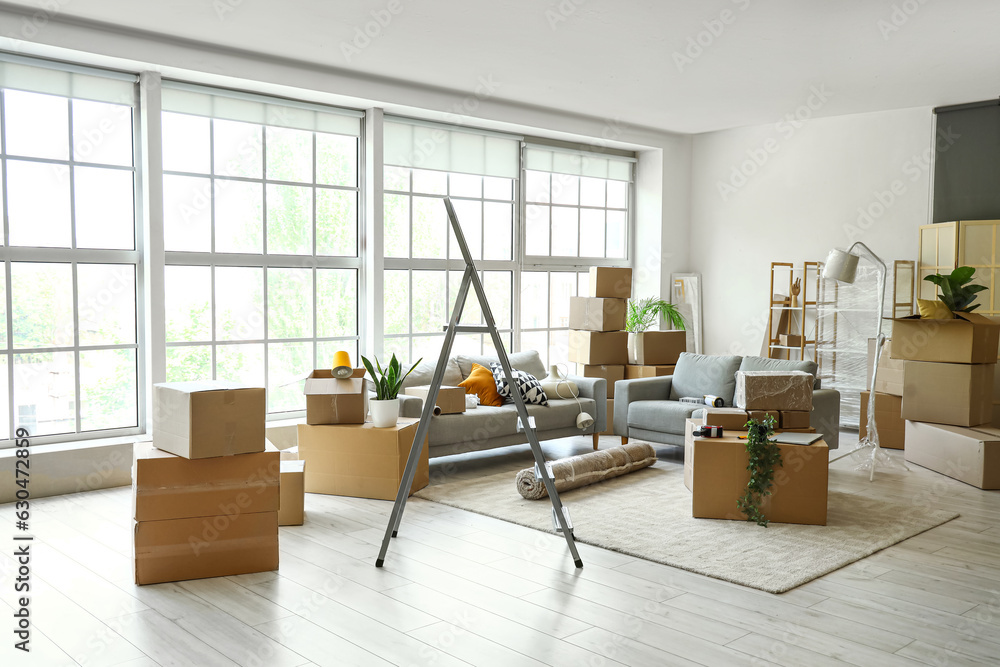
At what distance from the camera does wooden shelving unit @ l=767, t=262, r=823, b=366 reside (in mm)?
7562

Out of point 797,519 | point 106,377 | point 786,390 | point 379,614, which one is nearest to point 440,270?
point 106,377

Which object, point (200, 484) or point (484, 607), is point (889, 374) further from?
point (200, 484)

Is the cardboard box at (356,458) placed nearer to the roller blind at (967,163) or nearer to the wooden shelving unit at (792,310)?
the wooden shelving unit at (792,310)

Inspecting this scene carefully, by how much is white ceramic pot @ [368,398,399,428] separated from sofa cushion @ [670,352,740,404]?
2.49 m

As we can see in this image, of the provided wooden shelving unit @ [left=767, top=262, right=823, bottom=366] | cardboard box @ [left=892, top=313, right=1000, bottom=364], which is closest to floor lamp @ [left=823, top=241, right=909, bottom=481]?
cardboard box @ [left=892, top=313, right=1000, bottom=364]

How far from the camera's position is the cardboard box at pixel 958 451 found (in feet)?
16.9

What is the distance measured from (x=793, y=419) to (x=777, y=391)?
0.19 meters

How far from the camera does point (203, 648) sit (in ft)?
9.05

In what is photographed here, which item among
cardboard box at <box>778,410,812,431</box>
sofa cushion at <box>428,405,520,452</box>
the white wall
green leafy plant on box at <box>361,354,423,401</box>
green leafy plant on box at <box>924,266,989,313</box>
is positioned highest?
the white wall

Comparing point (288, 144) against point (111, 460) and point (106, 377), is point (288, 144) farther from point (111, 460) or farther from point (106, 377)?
point (111, 460)

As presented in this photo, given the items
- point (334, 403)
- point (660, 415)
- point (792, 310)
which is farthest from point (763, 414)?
point (792, 310)

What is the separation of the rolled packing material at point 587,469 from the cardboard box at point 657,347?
1.39m

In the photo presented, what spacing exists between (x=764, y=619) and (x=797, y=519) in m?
1.40

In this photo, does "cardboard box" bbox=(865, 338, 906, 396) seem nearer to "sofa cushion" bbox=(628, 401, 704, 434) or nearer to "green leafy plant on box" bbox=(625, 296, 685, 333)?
"sofa cushion" bbox=(628, 401, 704, 434)
